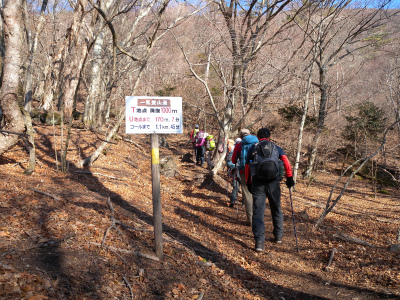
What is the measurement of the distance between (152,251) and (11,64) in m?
5.89

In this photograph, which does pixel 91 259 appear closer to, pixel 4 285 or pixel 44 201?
pixel 4 285

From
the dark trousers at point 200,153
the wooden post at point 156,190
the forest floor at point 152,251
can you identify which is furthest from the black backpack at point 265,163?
the dark trousers at point 200,153

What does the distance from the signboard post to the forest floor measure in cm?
69

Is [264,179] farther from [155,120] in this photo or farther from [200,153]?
[200,153]

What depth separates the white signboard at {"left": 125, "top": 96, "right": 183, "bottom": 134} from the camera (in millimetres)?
3957

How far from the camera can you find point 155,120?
13.3 feet

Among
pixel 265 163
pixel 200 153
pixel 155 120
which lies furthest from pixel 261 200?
pixel 200 153

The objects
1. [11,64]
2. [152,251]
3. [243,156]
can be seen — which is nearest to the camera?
[152,251]

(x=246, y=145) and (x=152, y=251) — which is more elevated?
(x=246, y=145)

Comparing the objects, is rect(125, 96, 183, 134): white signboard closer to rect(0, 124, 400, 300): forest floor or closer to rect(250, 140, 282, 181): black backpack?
rect(0, 124, 400, 300): forest floor

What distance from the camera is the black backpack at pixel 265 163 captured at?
205 inches

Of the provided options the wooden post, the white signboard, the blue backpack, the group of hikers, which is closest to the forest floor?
the wooden post

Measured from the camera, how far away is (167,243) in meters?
4.80

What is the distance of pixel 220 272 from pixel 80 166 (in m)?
6.74
